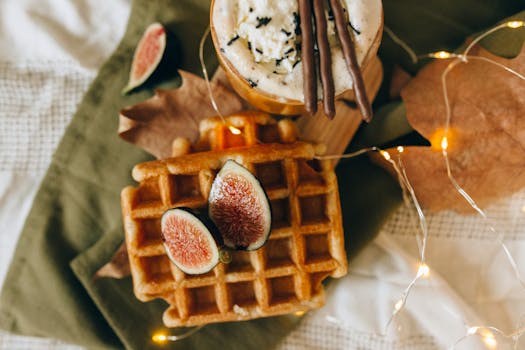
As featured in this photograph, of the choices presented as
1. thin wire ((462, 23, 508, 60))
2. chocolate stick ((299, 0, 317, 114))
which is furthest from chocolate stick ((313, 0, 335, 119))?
thin wire ((462, 23, 508, 60))

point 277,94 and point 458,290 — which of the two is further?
point 458,290

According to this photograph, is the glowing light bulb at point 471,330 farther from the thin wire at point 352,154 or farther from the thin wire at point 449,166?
the thin wire at point 352,154

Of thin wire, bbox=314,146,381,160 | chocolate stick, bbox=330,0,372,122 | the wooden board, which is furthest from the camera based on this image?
the wooden board

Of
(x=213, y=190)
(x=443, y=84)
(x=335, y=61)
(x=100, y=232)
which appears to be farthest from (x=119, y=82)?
(x=443, y=84)

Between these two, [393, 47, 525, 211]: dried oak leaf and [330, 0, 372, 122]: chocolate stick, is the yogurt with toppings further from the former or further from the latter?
[393, 47, 525, 211]: dried oak leaf

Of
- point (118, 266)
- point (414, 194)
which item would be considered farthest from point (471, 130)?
point (118, 266)

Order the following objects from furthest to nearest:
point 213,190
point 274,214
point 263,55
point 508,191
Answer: point 508,191, point 274,214, point 213,190, point 263,55

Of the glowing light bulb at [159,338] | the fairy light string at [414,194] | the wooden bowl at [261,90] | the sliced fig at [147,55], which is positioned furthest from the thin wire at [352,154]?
the glowing light bulb at [159,338]

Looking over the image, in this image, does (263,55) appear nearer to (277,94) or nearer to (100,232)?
(277,94)
